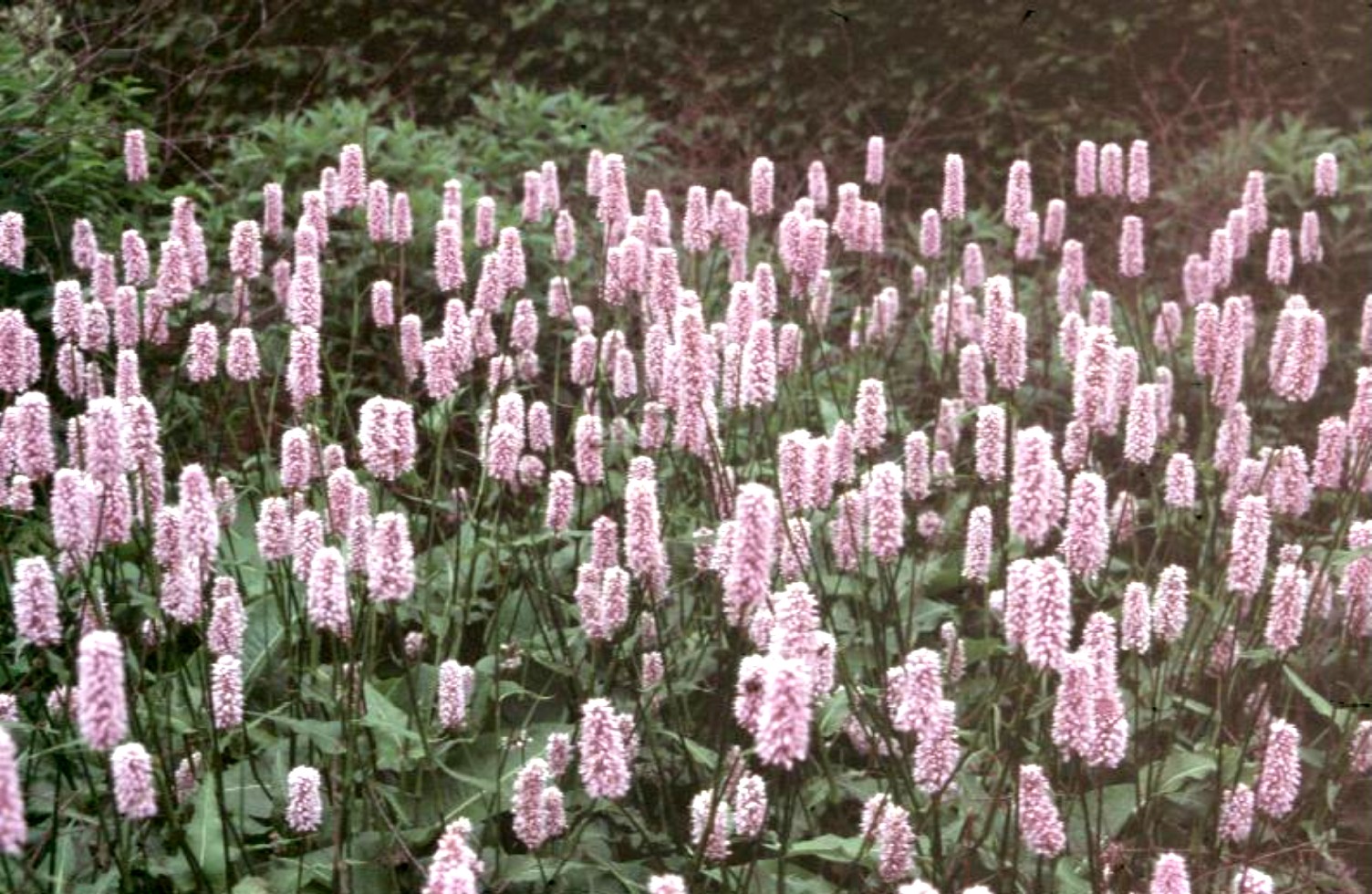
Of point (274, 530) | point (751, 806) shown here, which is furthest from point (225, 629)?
point (751, 806)

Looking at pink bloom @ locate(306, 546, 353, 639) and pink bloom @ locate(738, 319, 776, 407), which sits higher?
pink bloom @ locate(738, 319, 776, 407)

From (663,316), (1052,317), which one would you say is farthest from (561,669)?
(1052,317)

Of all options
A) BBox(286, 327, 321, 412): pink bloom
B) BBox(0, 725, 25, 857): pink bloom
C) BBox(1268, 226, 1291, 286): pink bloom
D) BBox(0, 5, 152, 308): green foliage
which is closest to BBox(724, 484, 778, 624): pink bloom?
BBox(0, 725, 25, 857): pink bloom

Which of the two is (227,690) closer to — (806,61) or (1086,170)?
(1086,170)

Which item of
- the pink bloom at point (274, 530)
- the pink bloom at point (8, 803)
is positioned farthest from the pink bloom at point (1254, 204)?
the pink bloom at point (8, 803)

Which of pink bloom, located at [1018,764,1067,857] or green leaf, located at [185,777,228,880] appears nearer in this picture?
pink bloom, located at [1018,764,1067,857]

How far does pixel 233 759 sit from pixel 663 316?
4.52ft

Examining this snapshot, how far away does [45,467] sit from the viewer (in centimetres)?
263

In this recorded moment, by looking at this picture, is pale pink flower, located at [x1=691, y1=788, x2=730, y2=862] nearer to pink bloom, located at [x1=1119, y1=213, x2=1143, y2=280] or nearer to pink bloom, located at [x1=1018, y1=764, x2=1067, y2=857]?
pink bloom, located at [x1=1018, y1=764, x2=1067, y2=857]

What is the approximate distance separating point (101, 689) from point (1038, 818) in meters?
1.36

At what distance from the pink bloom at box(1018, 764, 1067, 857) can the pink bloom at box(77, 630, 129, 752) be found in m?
1.32

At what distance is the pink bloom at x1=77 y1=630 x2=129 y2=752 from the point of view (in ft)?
6.30

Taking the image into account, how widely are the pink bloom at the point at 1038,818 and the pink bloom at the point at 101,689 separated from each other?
4.33ft

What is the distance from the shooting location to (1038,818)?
8.34 ft
